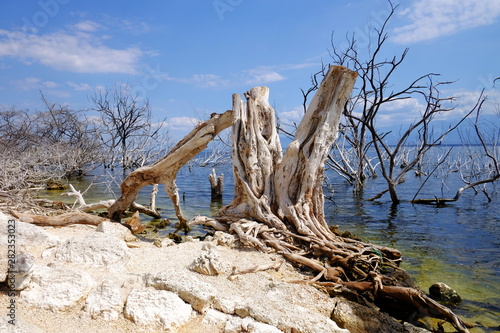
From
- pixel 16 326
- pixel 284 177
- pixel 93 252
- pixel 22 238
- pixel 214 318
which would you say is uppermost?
pixel 284 177

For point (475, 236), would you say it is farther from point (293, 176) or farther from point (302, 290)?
Answer: point (302, 290)

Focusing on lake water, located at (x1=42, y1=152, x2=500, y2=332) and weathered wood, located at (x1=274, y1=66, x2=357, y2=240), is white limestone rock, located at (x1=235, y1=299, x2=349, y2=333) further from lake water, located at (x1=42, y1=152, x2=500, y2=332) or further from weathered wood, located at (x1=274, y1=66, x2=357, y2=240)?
weathered wood, located at (x1=274, y1=66, x2=357, y2=240)

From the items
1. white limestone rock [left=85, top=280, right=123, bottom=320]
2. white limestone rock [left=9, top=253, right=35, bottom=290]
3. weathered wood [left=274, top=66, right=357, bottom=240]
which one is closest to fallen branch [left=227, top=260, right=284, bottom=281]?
weathered wood [left=274, top=66, right=357, bottom=240]

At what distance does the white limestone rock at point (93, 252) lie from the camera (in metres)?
4.13

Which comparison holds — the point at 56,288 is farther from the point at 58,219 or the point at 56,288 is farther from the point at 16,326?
the point at 58,219

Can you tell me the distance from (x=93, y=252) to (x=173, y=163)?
2891 mm

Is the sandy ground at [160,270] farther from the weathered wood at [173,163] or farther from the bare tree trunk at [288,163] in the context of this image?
the weathered wood at [173,163]

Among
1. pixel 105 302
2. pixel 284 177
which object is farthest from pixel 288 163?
pixel 105 302

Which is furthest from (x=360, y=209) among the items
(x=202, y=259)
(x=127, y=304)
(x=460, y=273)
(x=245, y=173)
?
(x=127, y=304)

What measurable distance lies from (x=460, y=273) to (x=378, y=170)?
21418 millimetres

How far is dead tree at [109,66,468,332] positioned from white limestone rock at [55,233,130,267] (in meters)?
1.89

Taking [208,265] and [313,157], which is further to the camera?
[313,157]

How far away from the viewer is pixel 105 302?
10.5 feet

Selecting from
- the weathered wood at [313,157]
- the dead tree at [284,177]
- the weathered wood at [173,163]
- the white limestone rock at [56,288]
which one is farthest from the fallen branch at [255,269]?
the weathered wood at [173,163]
